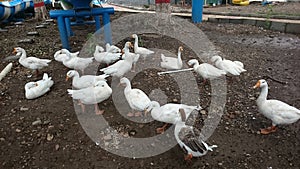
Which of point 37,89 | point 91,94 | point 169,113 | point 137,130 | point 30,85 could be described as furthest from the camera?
point 30,85

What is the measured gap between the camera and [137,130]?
9.73 feet

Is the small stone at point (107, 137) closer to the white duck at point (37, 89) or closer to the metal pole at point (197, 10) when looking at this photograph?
the white duck at point (37, 89)

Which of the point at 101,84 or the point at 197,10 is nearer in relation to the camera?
the point at 101,84

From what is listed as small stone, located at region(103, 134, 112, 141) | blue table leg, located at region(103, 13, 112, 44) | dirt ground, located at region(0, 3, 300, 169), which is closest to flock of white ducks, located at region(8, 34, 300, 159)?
dirt ground, located at region(0, 3, 300, 169)

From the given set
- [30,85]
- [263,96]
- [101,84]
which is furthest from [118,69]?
[263,96]

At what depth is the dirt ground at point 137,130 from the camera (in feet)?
8.32

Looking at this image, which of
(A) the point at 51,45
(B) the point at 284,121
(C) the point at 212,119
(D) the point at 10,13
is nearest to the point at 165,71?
(C) the point at 212,119

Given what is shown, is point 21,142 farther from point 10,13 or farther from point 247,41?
point 10,13

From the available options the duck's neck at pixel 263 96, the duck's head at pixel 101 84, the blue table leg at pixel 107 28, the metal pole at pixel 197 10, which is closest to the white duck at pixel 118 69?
the duck's head at pixel 101 84

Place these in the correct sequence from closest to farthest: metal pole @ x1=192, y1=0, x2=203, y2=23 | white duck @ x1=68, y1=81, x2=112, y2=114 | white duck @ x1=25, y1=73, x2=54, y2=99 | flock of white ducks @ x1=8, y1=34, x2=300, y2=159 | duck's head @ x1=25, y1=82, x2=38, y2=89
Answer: flock of white ducks @ x1=8, y1=34, x2=300, y2=159 → white duck @ x1=68, y1=81, x2=112, y2=114 → white duck @ x1=25, y1=73, x2=54, y2=99 → duck's head @ x1=25, y1=82, x2=38, y2=89 → metal pole @ x1=192, y1=0, x2=203, y2=23

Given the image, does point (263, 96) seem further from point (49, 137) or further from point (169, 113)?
point (49, 137)

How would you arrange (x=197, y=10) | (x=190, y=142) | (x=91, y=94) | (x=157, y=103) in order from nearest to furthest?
(x=190, y=142)
(x=157, y=103)
(x=91, y=94)
(x=197, y=10)

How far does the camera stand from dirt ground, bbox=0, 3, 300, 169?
2.54 meters

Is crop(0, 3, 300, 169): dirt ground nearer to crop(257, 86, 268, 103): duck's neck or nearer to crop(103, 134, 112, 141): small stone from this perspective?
crop(103, 134, 112, 141): small stone
